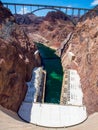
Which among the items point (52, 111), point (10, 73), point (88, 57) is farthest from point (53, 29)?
point (52, 111)

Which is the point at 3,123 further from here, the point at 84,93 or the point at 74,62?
the point at 74,62

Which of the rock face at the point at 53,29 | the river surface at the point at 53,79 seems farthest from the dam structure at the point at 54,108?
the rock face at the point at 53,29

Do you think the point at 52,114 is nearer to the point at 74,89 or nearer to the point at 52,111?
the point at 52,111

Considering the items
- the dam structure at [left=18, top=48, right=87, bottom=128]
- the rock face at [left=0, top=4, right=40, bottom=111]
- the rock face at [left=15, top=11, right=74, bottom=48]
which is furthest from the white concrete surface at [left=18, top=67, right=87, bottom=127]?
the rock face at [left=15, top=11, right=74, bottom=48]

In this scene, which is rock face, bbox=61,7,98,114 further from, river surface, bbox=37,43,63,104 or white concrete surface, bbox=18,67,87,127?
river surface, bbox=37,43,63,104

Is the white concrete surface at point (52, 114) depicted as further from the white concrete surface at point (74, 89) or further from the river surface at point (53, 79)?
the river surface at point (53, 79)

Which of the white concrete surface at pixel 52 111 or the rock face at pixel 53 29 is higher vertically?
the rock face at pixel 53 29

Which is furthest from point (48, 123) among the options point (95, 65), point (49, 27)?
point (49, 27)
